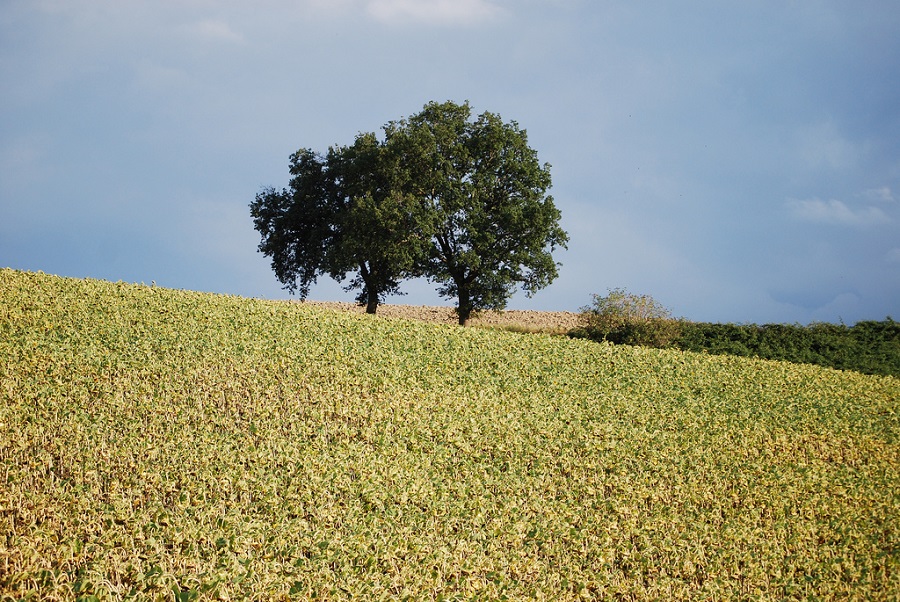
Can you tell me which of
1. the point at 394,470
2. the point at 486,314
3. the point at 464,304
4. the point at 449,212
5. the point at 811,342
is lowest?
the point at 394,470

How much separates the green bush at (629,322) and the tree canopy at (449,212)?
360 cm

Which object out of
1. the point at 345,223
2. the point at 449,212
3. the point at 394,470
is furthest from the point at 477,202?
the point at 394,470

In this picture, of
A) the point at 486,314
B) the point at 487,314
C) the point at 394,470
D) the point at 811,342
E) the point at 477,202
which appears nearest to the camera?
the point at 394,470

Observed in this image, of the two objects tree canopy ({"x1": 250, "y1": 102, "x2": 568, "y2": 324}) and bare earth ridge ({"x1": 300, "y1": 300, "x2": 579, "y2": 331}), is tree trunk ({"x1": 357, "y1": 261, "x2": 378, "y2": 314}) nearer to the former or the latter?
tree canopy ({"x1": 250, "y1": 102, "x2": 568, "y2": 324})

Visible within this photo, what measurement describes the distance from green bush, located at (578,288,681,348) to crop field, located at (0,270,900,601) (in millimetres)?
11303

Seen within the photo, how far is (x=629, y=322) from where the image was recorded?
29812mm

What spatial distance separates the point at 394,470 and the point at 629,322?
21.8 metres

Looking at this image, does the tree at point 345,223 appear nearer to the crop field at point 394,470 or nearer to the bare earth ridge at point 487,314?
the bare earth ridge at point 487,314

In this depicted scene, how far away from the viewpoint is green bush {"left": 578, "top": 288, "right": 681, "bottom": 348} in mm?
29094

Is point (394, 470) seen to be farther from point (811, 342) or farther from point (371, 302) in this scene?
point (371, 302)

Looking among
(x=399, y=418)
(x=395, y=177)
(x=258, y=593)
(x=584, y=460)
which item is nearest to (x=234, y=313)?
(x=399, y=418)

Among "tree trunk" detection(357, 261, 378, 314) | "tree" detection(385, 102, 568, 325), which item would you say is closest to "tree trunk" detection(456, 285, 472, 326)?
"tree" detection(385, 102, 568, 325)

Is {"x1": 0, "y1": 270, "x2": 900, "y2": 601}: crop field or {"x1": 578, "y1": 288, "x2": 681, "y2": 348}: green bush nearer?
{"x1": 0, "y1": 270, "x2": 900, "y2": 601}: crop field

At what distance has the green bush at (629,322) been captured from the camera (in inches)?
1145
